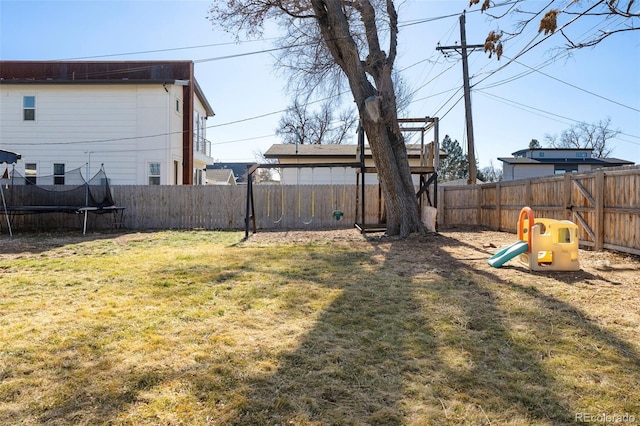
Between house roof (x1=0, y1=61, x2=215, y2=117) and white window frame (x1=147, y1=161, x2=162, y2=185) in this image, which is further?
house roof (x1=0, y1=61, x2=215, y2=117)

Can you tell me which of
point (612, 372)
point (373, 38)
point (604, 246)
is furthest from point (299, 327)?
point (373, 38)

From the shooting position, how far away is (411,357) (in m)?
2.93

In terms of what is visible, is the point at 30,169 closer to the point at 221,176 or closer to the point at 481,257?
the point at 481,257

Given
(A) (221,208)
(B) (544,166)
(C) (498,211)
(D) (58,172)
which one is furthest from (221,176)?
(C) (498,211)

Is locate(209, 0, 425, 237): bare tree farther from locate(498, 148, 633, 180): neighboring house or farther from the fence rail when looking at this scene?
locate(498, 148, 633, 180): neighboring house

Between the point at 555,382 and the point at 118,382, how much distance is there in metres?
2.68

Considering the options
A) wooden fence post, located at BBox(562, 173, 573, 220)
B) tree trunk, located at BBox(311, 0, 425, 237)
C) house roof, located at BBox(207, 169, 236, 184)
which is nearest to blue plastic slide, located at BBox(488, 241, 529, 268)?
wooden fence post, located at BBox(562, 173, 573, 220)

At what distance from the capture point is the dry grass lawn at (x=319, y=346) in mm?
2230

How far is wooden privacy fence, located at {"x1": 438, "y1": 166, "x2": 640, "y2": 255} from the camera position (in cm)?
723

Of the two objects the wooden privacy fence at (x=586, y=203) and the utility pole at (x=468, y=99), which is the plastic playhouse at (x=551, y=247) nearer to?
the wooden privacy fence at (x=586, y=203)

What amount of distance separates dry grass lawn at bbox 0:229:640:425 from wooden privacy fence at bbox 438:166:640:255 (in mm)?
1755

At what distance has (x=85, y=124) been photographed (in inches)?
647

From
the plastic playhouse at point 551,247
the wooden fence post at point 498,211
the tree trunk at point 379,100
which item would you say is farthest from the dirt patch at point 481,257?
the wooden fence post at point 498,211

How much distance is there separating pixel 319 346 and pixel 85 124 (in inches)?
665
